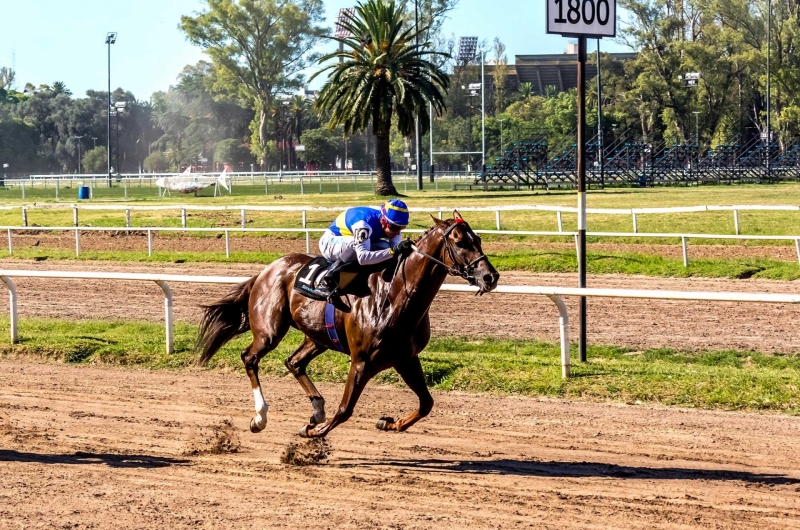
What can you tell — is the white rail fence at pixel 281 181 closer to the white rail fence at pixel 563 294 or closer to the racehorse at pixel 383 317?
the white rail fence at pixel 563 294

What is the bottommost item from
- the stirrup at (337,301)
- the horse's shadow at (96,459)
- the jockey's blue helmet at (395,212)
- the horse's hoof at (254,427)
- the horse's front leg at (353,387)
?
the horse's shadow at (96,459)

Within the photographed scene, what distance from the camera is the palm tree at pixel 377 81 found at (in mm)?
33250

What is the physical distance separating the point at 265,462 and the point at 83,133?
97137 mm

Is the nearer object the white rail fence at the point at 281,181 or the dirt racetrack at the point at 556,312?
the dirt racetrack at the point at 556,312

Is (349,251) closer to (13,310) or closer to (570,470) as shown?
(570,470)

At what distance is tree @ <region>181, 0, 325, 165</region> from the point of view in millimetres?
66444

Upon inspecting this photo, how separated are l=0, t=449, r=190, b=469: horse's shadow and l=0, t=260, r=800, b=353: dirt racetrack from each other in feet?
16.6

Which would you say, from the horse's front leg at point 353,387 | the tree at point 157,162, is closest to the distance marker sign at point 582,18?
the horse's front leg at point 353,387

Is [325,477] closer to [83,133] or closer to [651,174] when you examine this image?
[651,174]

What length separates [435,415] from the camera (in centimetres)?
776

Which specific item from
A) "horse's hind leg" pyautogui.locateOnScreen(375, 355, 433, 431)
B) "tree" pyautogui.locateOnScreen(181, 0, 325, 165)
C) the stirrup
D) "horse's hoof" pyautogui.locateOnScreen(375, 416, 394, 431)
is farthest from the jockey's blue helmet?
"tree" pyautogui.locateOnScreen(181, 0, 325, 165)

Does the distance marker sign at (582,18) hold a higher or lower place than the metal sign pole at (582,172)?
higher

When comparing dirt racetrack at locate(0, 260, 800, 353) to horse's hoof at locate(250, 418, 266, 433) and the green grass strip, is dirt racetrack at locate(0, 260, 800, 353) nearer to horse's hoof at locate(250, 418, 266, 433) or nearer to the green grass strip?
the green grass strip

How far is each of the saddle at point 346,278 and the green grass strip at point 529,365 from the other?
7.50 ft
